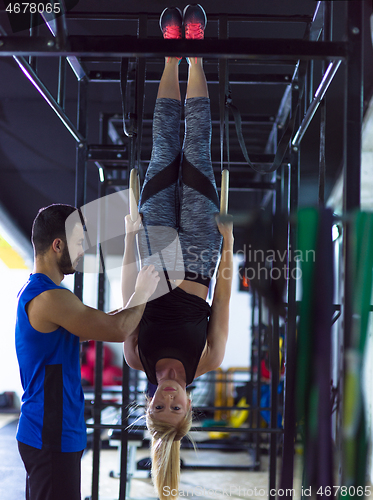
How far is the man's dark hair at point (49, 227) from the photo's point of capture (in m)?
1.95

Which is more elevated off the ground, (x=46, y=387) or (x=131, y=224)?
(x=131, y=224)

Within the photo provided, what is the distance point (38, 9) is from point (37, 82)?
313 millimetres

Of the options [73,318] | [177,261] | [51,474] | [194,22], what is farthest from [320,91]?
[51,474]

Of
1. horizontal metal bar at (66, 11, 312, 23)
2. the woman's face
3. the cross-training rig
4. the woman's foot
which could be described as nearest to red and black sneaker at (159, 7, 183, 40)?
the woman's foot

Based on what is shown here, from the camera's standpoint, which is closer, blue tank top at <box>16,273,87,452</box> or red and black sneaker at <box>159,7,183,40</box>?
blue tank top at <box>16,273,87,452</box>

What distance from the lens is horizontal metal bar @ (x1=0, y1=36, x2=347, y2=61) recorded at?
1541mm

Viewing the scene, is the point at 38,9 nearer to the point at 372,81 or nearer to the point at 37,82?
the point at 37,82

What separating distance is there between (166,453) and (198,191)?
4.30ft

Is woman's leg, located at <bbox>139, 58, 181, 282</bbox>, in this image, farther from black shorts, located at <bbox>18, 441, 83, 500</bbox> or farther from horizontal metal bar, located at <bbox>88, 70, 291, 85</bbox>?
black shorts, located at <bbox>18, 441, 83, 500</bbox>

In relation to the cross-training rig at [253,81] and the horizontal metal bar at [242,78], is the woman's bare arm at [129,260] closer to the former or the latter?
the cross-training rig at [253,81]

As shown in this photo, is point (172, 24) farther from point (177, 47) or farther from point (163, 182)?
point (177, 47)

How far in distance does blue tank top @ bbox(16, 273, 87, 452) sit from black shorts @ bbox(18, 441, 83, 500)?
0.10ft

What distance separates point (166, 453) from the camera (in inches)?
87.2

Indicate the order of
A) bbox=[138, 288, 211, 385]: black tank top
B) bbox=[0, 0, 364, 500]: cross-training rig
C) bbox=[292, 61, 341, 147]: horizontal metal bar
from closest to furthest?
bbox=[0, 0, 364, 500]: cross-training rig, bbox=[292, 61, 341, 147]: horizontal metal bar, bbox=[138, 288, 211, 385]: black tank top
